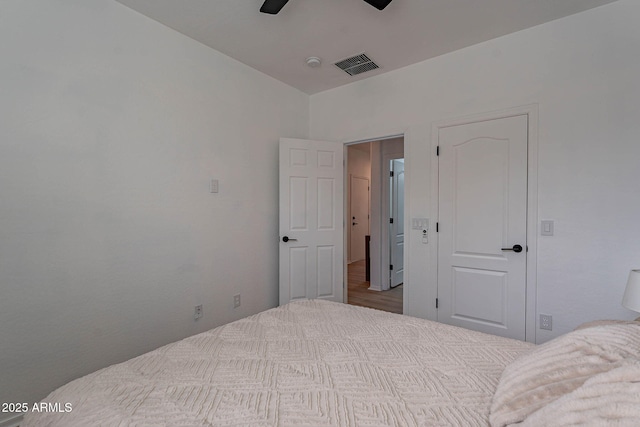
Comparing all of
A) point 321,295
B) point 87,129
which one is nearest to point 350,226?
point 321,295

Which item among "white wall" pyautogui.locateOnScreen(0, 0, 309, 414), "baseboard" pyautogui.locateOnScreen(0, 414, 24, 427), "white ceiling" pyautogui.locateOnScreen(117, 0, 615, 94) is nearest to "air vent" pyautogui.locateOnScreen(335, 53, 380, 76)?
"white ceiling" pyautogui.locateOnScreen(117, 0, 615, 94)

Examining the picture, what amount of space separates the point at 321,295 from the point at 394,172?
2.44 m

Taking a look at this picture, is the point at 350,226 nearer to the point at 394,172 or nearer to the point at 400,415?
the point at 394,172

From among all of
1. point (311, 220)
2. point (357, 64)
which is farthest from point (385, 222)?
point (357, 64)

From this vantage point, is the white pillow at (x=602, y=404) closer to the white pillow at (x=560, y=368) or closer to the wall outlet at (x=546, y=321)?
the white pillow at (x=560, y=368)

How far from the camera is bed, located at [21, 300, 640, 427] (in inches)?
32.4

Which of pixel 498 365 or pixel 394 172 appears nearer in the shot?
pixel 498 365

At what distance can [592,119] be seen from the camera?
7.06 ft

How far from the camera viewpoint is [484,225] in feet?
8.55

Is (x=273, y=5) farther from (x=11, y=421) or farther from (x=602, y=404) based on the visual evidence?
(x=11, y=421)

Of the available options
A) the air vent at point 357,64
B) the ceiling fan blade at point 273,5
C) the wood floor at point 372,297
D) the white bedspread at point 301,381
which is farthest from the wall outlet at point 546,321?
the ceiling fan blade at point 273,5

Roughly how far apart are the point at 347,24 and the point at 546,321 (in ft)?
9.12

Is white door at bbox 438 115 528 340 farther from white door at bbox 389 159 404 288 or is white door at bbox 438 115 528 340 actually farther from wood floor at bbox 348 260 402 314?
white door at bbox 389 159 404 288

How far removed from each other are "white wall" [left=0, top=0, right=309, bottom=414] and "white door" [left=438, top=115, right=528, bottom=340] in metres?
1.94
